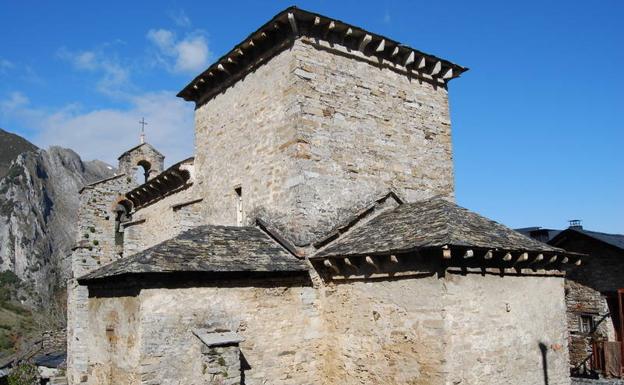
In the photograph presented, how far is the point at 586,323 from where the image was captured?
58.7ft

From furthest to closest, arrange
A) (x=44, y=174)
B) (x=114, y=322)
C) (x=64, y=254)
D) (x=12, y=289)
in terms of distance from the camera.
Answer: (x=44, y=174) < (x=64, y=254) < (x=12, y=289) < (x=114, y=322)

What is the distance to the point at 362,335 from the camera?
8.85 m

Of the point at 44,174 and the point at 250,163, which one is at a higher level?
the point at 44,174

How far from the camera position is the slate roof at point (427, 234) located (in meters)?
7.77

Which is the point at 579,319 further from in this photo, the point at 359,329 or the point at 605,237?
the point at 359,329

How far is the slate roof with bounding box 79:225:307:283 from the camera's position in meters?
8.10

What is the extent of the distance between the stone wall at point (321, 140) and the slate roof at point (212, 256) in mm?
569

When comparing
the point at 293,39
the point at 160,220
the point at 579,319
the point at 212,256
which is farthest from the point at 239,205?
the point at 579,319

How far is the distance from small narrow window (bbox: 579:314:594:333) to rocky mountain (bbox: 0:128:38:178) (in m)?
70.4

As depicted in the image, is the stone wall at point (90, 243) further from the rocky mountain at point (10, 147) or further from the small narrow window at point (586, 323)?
the rocky mountain at point (10, 147)

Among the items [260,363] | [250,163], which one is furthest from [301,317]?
[250,163]

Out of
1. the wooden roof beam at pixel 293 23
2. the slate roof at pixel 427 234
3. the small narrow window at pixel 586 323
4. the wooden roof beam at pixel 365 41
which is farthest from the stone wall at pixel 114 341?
the small narrow window at pixel 586 323

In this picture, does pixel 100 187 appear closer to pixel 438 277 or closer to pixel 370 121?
pixel 370 121

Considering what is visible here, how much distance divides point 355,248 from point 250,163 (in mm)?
3675
